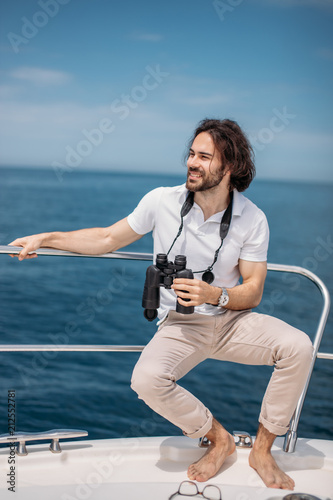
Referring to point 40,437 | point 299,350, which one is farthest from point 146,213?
point 40,437

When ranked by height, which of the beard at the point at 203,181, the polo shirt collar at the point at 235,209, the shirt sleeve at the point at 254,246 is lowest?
the shirt sleeve at the point at 254,246

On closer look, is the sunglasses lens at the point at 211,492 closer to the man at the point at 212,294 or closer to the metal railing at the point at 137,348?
the man at the point at 212,294

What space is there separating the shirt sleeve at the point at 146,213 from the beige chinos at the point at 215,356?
0.38 metres

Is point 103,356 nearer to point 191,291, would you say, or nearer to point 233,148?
point 233,148

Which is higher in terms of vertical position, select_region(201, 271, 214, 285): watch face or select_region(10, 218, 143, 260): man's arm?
select_region(10, 218, 143, 260): man's arm

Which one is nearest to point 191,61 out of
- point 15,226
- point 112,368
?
point 15,226

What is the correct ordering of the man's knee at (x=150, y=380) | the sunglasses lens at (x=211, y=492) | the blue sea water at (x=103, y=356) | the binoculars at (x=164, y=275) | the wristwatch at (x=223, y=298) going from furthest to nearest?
1. the blue sea water at (x=103, y=356)
2. the wristwatch at (x=223, y=298)
3. the binoculars at (x=164, y=275)
4. the man's knee at (x=150, y=380)
5. the sunglasses lens at (x=211, y=492)

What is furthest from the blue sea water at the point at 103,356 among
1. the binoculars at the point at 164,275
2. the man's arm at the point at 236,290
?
the binoculars at the point at 164,275

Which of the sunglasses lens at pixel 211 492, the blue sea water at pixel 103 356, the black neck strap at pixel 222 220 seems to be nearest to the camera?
the sunglasses lens at pixel 211 492

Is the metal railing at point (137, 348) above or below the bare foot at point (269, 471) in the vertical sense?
above

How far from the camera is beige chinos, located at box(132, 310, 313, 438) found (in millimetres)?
2059

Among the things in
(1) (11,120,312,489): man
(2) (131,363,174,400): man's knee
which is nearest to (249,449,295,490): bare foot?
(1) (11,120,312,489): man

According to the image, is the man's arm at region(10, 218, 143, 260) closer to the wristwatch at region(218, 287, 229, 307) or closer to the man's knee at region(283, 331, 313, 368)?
the wristwatch at region(218, 287, 229, 307)

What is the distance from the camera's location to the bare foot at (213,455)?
2.09 m
